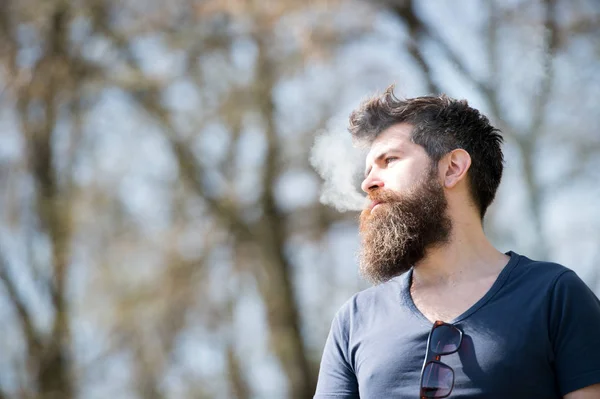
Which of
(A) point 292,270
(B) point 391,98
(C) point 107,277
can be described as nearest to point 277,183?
(A) point 292,270

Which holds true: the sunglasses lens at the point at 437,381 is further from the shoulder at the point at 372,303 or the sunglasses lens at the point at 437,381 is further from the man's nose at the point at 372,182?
the man's nose at the point at 372,182

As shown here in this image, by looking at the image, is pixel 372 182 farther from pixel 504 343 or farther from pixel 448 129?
pixel 504 343

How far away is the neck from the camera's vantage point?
6.48 feet

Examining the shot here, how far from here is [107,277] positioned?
→ 9.90 meters

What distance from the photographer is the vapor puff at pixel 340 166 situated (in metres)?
2.39

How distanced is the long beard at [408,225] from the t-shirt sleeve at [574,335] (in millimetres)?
369

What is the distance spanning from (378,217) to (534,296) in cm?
46

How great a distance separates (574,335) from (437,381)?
323mm

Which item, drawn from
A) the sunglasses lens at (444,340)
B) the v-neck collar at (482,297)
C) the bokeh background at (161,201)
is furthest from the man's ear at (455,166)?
the bokeh background at (161,201)

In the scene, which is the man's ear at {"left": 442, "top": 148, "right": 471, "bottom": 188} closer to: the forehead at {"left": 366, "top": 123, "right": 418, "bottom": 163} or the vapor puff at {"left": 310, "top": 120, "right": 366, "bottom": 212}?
the forehead at {"left": 366, "top": 123, "right": 418, "bottom": 163}

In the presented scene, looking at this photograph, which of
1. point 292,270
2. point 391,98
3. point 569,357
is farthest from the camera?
point 292,270

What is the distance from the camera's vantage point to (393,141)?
2.12m

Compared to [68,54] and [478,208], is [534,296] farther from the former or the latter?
[68,54]

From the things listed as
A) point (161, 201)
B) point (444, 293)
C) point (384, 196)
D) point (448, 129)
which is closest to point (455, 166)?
point (448, 129)
